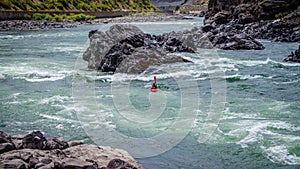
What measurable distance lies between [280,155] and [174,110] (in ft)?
19.5

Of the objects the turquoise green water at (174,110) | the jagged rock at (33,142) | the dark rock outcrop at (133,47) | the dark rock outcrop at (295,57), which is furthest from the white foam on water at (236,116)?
the dark rock outcrop at (295,57)

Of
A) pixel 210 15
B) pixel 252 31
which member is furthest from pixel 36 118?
pixel 210 15

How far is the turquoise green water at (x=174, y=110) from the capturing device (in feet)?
41.2

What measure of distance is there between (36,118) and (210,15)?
62.6 m

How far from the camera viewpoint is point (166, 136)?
13914 mm

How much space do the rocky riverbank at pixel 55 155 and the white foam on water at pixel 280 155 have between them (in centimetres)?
393

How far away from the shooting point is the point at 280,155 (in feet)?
39.7

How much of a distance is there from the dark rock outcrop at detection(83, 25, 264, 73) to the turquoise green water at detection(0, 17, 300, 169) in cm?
103

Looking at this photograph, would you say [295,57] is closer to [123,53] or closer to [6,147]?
[123,53]

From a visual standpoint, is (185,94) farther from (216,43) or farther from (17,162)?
(216,43)

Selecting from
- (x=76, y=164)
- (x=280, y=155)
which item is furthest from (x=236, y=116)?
(x=76, y=164)

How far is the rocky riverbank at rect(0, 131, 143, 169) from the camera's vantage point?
31.0 feet

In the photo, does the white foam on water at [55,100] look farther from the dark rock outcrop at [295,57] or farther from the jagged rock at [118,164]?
the dark rock outcrop at [295,57]

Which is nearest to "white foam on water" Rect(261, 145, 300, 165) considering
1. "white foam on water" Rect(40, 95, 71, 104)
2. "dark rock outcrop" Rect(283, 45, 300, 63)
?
"white foam on water" Rect(40, 95, 71, 104)
